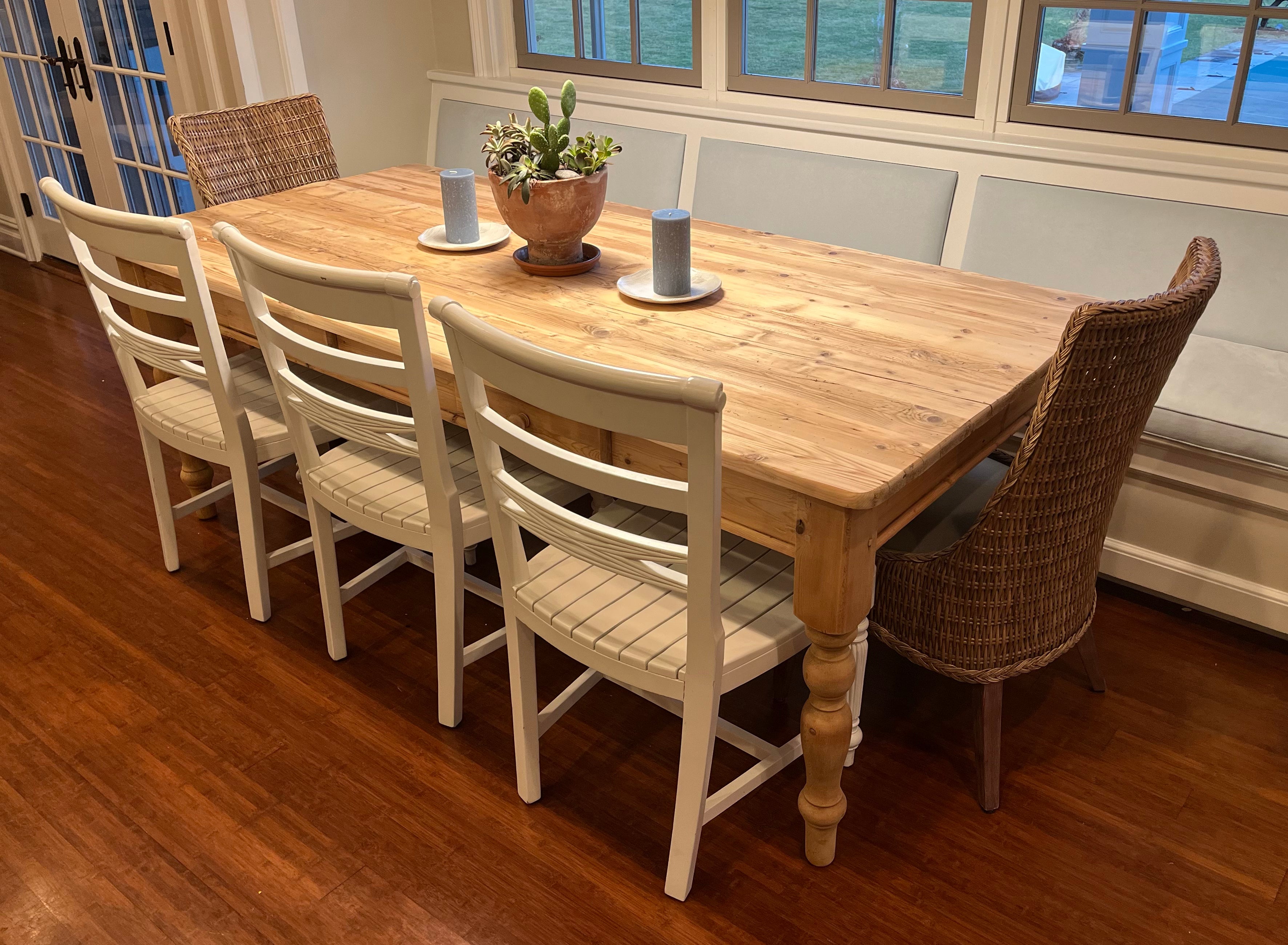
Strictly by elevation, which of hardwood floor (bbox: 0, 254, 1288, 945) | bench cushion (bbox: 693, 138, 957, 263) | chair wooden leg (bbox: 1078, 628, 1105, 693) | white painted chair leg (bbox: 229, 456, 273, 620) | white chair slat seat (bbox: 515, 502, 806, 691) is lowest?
hardwood floor (bbox: 0, 254, 1288, 945)

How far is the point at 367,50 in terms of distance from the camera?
3957mm

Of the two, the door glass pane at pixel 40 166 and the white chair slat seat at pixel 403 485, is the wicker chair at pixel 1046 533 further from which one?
the door glass pane at pixel 40 166

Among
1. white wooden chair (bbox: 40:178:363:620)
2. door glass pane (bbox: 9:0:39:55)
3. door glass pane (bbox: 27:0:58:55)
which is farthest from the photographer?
door glass pane (bbox: 9:0:39:55)

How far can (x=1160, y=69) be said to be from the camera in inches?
104

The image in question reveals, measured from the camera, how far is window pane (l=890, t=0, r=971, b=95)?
2.97 meters

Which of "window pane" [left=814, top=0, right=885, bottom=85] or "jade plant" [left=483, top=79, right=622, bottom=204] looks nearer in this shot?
"jade plant" [left=483, top=79, right=622, bottom=204]

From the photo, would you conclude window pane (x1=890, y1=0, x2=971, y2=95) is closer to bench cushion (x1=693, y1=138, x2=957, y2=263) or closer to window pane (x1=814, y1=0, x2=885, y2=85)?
window pane (x1=814, y1=0, x2=885, y2=85)

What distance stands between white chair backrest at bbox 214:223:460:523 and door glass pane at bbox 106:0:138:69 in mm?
2599

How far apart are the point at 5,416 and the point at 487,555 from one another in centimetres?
192

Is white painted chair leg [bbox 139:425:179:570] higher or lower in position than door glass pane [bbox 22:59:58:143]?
lower

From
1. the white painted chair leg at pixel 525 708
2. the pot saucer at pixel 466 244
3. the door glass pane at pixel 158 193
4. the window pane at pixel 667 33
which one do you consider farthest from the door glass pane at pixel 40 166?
the white painted chair leg at pixel 525 708

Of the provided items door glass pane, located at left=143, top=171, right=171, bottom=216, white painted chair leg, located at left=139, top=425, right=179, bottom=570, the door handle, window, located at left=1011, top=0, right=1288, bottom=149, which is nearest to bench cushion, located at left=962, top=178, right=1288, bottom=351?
window, located at left=1011, top=0, right=1288, bottom=149

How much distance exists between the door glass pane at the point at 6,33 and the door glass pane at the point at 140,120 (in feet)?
2.98

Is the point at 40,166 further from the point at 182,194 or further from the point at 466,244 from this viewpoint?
the point at 466,244
